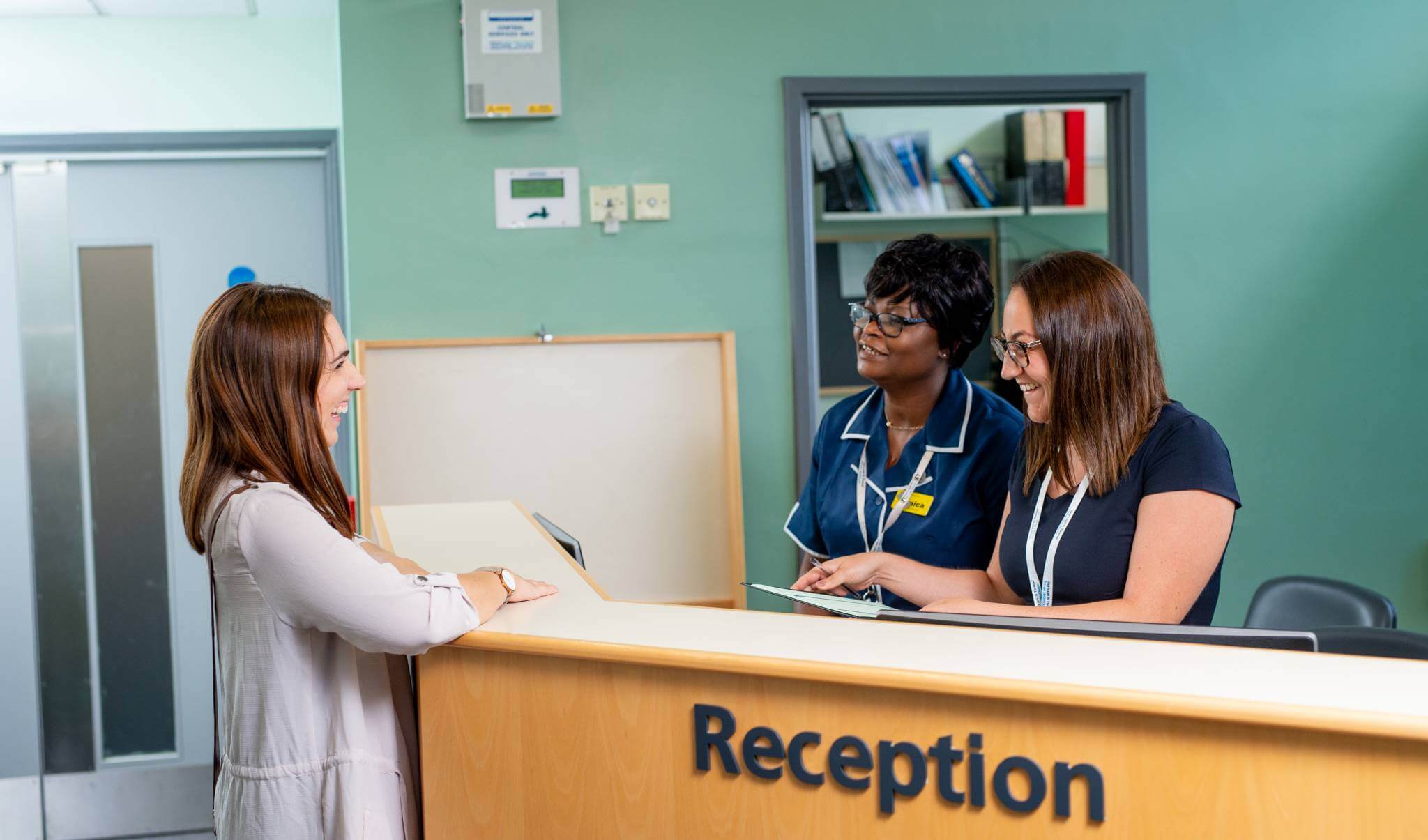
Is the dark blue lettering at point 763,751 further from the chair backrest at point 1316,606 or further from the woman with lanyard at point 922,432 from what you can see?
the chair backrest at point 1316,606

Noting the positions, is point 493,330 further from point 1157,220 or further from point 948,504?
point 1157,220

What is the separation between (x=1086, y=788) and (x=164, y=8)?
142 inches

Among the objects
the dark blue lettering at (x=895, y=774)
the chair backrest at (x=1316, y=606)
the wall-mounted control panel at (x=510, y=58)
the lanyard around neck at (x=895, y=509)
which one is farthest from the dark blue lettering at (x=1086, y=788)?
the wall-mounted control panel at (x=510, y=58)

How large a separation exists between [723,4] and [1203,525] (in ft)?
7.38

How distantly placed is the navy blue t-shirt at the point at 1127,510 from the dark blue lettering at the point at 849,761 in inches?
22.5

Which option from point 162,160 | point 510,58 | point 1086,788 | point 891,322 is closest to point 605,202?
point 510,58

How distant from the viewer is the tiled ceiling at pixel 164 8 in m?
3.41

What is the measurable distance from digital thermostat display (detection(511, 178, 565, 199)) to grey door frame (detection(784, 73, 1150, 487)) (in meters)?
Answer: 0.65

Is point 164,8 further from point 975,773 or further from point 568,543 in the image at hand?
point 975,773

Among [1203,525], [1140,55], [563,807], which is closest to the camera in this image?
[563,807]

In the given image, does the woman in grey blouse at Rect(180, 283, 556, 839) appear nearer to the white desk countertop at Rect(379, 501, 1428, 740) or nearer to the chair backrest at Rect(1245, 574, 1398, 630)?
the white desk countertop at Rect(379, 501, 1428, 740)

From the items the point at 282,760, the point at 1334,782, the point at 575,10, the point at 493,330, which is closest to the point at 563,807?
the point at 282,760

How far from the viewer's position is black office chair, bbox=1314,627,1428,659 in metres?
1.80

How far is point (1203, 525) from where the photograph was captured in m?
1.48
